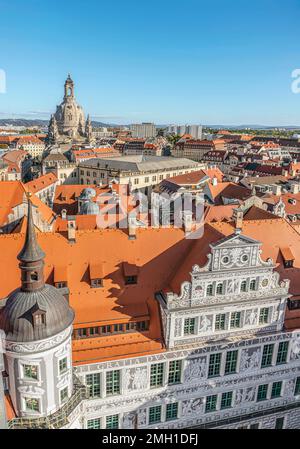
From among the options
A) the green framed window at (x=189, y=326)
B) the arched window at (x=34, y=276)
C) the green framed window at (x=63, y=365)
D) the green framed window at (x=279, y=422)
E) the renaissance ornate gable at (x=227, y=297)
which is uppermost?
the arched window at (x=34, y=276)

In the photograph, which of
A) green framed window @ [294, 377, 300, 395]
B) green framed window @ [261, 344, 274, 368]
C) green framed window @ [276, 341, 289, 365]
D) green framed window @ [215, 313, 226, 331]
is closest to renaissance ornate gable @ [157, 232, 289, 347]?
green framed window @ [215, 313, 226, 331]

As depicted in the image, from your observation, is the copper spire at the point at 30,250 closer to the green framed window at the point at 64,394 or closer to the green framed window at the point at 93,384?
the green framed window at the point at 64,394

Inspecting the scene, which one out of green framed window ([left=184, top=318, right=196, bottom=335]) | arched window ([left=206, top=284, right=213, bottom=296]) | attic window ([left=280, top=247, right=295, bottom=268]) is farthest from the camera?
attic window ([left=280, top=247, right=295, bottom=268])

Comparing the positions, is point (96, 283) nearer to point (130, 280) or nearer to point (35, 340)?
point (130, 280)

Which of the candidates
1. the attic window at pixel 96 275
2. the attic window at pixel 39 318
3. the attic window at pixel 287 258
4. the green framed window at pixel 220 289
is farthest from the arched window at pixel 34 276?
the attic window at pixel 287 258

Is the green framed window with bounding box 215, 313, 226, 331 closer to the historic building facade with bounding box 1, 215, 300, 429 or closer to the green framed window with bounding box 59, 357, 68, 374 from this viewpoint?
the historic building facade with bounding box 1, 215, 300, 429

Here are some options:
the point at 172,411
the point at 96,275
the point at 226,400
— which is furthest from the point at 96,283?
the point at 226,400
